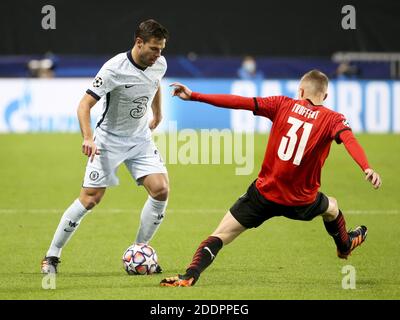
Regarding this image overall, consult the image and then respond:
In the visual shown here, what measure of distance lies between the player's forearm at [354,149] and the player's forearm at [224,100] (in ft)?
2.48

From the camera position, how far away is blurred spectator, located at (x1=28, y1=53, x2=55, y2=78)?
2352 cm

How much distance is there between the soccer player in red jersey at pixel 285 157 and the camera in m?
6.93

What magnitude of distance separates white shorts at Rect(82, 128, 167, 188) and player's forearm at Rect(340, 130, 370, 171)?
182 centimetres

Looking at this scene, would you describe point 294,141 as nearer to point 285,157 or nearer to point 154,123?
point 285,157

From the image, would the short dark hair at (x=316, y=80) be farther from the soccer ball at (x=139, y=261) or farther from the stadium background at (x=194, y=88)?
the soccer ball at (x=139, y=261)

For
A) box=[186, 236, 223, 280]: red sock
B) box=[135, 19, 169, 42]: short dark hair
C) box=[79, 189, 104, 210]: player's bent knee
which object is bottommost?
box=[186, 236, 223, 280]: red sock

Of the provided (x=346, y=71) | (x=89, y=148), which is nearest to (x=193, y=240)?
(x=89, y=148)

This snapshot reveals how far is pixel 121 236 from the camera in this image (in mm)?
9594

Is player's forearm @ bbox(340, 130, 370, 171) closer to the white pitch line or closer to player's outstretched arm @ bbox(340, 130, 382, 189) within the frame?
player's outstretched arm @ bbox(340, 130, 382, 189)

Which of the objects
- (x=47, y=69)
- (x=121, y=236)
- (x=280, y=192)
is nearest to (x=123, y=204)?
(x=121, y=236)

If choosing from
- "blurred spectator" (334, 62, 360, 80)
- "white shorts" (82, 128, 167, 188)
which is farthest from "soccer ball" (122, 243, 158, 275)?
"blurred spectator" (334, 62, 360, 80)

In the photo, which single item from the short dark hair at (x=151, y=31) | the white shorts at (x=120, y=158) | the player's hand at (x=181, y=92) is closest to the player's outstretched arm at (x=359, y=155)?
the player's hand at (x=181, y=92)

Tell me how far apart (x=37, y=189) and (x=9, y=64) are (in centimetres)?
1187

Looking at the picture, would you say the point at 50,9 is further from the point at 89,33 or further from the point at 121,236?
the point at 121,236
